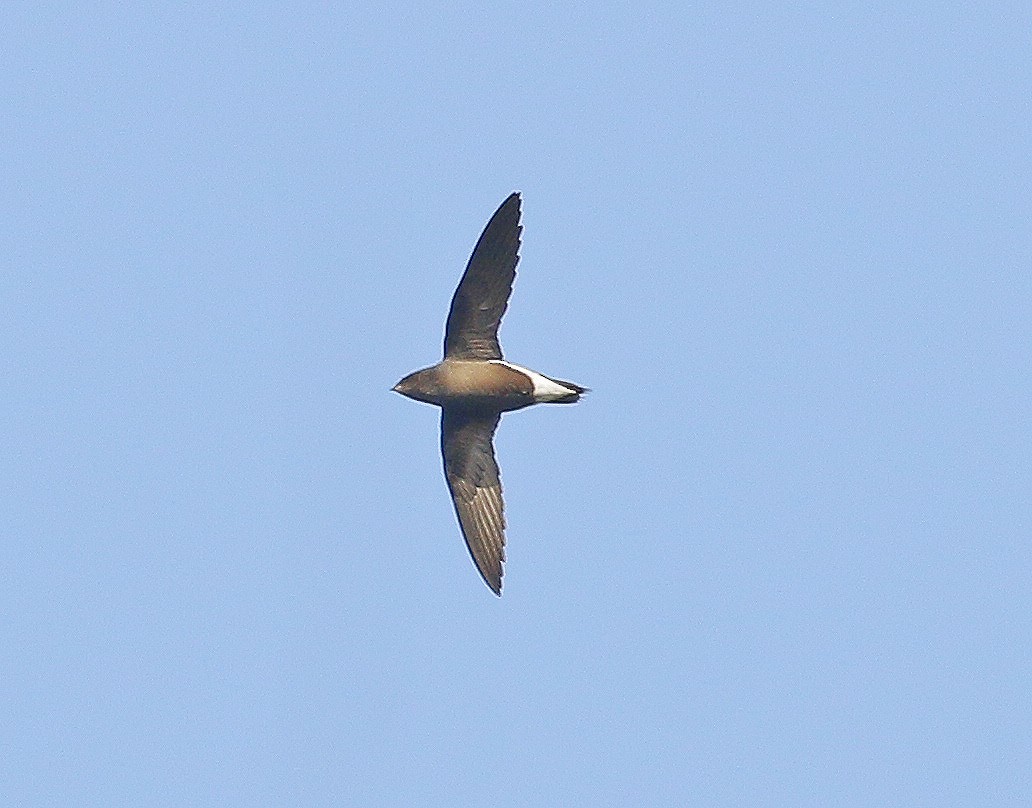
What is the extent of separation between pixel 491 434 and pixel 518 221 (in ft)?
7.70

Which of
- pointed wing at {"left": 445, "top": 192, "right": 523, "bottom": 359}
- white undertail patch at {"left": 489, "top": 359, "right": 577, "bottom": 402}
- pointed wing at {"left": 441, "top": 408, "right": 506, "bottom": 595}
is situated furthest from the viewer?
pointed wing at {"left": 441, "top": 408, "right": 506, "bottom": 595}

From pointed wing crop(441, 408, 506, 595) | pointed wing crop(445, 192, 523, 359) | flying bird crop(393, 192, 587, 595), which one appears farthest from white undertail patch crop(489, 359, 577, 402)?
pointed wing crop(441, 408, 506, 595)

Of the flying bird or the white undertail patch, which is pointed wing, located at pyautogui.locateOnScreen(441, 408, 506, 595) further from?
the white undertail patch

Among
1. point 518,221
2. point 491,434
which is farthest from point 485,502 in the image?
point 518,221

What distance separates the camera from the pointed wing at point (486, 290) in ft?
96.1

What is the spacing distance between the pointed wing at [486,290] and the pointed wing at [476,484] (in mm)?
853

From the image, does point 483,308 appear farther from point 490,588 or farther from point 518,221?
point 490,588

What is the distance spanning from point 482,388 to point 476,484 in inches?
46.7

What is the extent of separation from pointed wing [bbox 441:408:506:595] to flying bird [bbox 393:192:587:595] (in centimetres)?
1

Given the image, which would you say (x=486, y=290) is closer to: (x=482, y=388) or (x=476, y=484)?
(x=482, y=388)

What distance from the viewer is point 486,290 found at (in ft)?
96.6

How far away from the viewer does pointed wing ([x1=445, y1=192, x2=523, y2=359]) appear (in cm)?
2928

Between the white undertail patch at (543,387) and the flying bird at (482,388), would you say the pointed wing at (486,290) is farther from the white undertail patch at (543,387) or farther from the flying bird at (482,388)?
the white undertail patch at (543,387)

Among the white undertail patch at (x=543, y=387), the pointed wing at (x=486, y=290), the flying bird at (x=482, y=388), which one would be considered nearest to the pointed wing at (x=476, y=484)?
the flying bird at (x=482, y=388)
